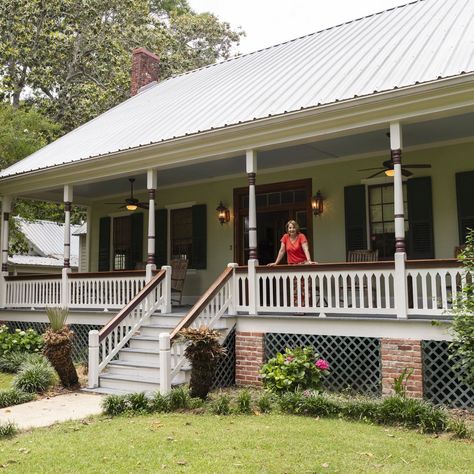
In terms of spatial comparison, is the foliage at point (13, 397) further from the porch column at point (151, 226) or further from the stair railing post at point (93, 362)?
the porch column at point (151, 226)

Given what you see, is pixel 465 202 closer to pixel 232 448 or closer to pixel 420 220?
pixel 420 220

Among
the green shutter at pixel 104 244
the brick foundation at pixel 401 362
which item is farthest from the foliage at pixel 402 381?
the green shutter at pixel 104 244

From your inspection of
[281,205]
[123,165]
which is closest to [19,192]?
[123,165]

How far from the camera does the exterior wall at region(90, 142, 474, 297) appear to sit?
10.1 metres

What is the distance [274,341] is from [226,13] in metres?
31.0

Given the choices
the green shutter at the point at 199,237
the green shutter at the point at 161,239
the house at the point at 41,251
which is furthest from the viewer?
the house at the point at 41,251

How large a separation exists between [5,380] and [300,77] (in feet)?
26.3

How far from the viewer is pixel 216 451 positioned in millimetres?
5508

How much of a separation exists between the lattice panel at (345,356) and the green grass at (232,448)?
70.0 inches

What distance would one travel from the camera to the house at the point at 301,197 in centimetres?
800

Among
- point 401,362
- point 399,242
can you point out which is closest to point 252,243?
point 399,242

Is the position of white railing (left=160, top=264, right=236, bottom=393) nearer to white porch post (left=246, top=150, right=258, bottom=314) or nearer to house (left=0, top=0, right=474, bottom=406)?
house (left=0, top=0, right=474, bottom=406)

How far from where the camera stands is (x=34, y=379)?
29.3 feet

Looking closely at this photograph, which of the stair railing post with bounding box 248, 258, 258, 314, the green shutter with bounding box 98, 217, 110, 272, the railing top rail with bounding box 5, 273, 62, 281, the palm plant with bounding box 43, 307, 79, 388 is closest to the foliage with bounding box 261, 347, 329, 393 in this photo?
the stair railing post with bounding box 248, 258, 258, 314
